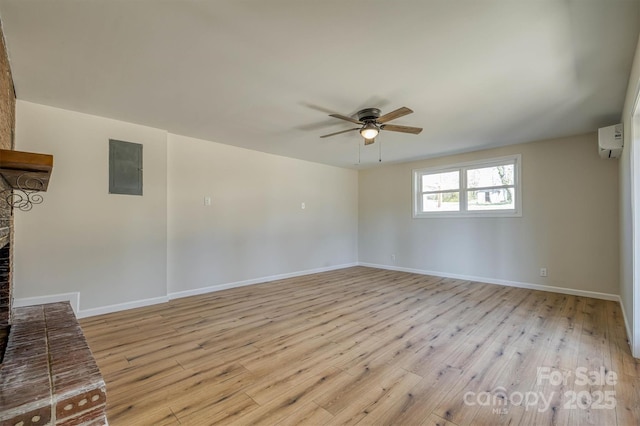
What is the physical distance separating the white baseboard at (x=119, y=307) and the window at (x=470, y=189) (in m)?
4.95

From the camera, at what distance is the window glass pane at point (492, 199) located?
4816mm

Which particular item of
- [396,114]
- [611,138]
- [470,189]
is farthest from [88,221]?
[611,138]

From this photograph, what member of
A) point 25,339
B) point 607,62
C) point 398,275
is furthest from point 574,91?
point 25,339

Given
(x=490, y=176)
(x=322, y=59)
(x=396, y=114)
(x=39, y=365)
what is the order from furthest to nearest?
(x=490, y=176), (x=396, y=114), (x=322, y=59), (x=39, y=365)

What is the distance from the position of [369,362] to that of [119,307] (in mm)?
3220

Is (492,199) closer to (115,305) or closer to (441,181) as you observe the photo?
(441,181)

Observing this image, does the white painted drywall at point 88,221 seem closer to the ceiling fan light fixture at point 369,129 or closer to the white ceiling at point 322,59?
the white ceiling at point 322,59

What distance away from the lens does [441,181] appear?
5.68 metres

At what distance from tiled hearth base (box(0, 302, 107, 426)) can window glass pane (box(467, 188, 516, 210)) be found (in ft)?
18.4

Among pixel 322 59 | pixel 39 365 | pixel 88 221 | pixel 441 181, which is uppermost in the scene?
pixel 322 59

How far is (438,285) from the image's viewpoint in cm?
479

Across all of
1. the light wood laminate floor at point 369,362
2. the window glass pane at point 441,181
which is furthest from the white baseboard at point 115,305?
the window glass pane at point 441,181

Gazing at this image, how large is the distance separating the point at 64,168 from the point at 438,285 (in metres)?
5.56

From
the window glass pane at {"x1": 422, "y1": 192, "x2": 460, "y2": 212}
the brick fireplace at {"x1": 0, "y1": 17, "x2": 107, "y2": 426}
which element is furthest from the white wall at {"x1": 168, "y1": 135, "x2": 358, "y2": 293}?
the brick fireplace at {"x1": 0, "y1": 17, "x2": 107, "y2": 426}
